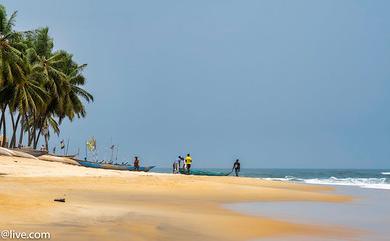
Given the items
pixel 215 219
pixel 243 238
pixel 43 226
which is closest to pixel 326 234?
pixel 243 238

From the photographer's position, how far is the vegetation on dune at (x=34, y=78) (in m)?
40.6

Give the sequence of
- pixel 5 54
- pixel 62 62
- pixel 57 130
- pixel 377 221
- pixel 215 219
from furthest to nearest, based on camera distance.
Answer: pixel 57 130
pixel 62 62
pixel 5 54
pixel 377 221
pixel 215 219

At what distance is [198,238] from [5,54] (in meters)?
36.4

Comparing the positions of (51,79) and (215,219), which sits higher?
(51,79)

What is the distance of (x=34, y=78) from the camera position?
50.2 meters

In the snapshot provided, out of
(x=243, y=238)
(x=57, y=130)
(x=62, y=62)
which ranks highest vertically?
(x=62, y=62)

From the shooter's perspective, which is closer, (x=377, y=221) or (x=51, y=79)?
(x=377, y=221)

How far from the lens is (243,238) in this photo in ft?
28.1

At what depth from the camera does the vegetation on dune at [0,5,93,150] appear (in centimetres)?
4059

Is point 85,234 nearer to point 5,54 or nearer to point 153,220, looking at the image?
point 153,220

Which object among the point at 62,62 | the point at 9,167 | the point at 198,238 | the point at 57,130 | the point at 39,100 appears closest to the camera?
the point at 198,238

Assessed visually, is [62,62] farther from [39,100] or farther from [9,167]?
[9,167]

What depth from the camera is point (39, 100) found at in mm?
48094

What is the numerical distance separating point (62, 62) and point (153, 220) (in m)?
51.1
